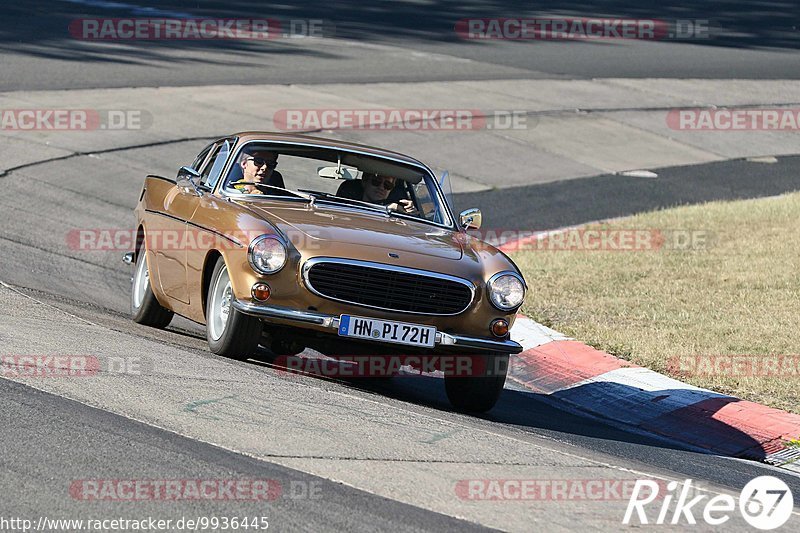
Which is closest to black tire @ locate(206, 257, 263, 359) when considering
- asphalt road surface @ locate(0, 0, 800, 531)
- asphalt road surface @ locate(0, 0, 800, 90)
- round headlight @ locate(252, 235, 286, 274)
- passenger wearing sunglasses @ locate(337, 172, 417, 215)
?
asphalt road surface @ locate(0, 0, 800, 531)

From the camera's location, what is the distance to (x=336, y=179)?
29.8 feet

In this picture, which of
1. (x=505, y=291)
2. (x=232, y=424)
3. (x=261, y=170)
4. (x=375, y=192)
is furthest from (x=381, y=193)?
(x=232, y=424)

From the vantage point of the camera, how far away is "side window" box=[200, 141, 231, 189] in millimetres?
9086

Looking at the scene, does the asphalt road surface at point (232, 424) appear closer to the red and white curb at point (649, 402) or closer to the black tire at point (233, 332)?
the black tire at point (233, 332)

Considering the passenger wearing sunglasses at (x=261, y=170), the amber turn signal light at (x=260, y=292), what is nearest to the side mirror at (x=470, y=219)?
the passenger wearing sunglasses at (x=261, y=170)

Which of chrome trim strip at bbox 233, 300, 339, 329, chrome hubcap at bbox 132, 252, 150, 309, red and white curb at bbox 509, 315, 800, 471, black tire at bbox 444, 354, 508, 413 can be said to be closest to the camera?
chrome trim strip at bbox 233, 300, 339, 329

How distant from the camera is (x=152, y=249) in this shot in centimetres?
948

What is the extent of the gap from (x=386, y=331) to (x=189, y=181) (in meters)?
2.29

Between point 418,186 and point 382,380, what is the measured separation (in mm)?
1422

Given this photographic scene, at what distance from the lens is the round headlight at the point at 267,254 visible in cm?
757

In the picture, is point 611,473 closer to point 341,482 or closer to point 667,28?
point 341,482

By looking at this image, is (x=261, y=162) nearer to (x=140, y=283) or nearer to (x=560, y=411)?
(x=140, y=283)

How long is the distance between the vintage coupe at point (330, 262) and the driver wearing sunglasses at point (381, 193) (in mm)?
10

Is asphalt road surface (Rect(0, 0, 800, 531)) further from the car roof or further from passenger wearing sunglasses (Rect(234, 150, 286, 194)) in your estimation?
the car roof
